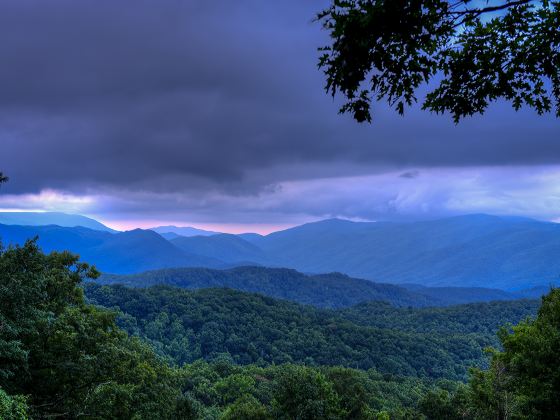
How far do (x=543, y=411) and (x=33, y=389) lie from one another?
2881cm

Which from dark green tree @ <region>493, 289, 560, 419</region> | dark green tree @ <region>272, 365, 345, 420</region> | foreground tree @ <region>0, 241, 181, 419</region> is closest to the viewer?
foreground tree @ <region>0, 241, 181, 419</region>

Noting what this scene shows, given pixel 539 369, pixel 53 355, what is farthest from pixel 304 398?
pixel 53 355

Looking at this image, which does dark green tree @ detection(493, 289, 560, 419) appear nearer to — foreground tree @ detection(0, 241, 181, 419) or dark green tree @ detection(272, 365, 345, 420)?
dark green tree @ detection(272, 365, 345, 420)

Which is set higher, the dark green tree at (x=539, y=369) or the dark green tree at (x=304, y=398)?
the dark green tree at (x=539, y=369)

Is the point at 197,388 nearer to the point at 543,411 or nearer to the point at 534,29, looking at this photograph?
the point at 543,411

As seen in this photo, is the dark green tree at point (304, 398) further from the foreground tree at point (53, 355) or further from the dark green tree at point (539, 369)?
the dark green tree at point (539, 369)

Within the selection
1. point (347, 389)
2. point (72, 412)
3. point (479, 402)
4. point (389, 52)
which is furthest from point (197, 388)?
point (389, 52)

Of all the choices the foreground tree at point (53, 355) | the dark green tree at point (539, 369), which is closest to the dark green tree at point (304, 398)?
the foreground tree at point (53, 355)

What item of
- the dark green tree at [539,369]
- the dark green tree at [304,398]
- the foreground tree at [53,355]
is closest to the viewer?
the foreground tree at [53,355]

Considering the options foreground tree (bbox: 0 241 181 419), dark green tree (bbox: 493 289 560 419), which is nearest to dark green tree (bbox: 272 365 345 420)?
foreground tree (bbox: 0 241 181 419)

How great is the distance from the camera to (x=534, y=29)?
7707 mm

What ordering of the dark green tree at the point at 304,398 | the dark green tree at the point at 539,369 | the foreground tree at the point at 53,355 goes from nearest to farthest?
Result: the foreground tree at the point at 53,355 → the dark green tree at the point at 539,369 → the dark green tree at the point at 304,398

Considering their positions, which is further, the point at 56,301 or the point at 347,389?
the point at 347,389

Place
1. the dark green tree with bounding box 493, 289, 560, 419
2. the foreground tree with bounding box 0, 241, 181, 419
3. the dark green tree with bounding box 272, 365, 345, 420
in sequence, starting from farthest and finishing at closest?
the dark green tree with bounding box 272, 365, 345, 420
the dark green tree with bounding box 493, 289, 560, 419
the foreground tree with bounding box 0, 241, 181, 419
